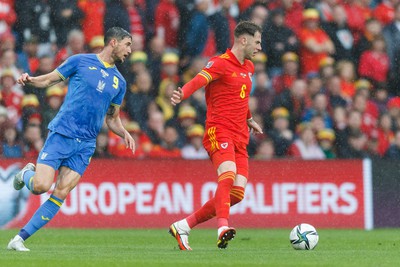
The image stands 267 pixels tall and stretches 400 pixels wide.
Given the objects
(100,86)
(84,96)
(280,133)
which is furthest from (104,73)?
(280,133)

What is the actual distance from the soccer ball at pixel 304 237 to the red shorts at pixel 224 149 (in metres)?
0.90

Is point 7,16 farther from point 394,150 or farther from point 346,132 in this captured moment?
point 394,150

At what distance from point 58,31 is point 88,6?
26.3 inches

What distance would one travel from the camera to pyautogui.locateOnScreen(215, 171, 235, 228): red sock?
37.4 feet

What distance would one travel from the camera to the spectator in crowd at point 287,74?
18272 mm

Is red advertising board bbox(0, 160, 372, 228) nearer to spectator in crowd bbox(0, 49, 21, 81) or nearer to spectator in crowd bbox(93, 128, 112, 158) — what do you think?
spectator in crowd bbox(93, 128, 112, 158)

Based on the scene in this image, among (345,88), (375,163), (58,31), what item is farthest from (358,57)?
(58,31)

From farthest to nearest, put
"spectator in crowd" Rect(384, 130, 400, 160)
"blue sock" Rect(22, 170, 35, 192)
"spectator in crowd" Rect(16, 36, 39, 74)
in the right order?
"spectator in crowd" Rect(384, 130, 400, 160)
"spectator in crowd" Rect(16, 36, 39, 74)
"blue sock" Rect(22, 170, 35, 192)

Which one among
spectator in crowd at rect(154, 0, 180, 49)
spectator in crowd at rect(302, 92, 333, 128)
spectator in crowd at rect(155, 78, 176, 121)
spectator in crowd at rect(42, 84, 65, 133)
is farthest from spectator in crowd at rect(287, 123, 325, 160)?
spectator in crowd at rect(42, 84, 65, 133)

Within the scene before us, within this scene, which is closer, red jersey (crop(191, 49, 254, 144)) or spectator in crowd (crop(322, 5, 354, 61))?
red jersey (crop(191, 49, 254, 144))

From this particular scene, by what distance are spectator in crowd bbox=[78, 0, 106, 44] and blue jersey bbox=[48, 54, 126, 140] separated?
6.31 metres

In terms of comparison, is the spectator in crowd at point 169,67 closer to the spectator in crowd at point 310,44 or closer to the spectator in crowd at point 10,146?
the spectator in crowd at point 310,44

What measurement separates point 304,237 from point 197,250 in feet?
3.95

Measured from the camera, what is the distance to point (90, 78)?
1142 centimetres
